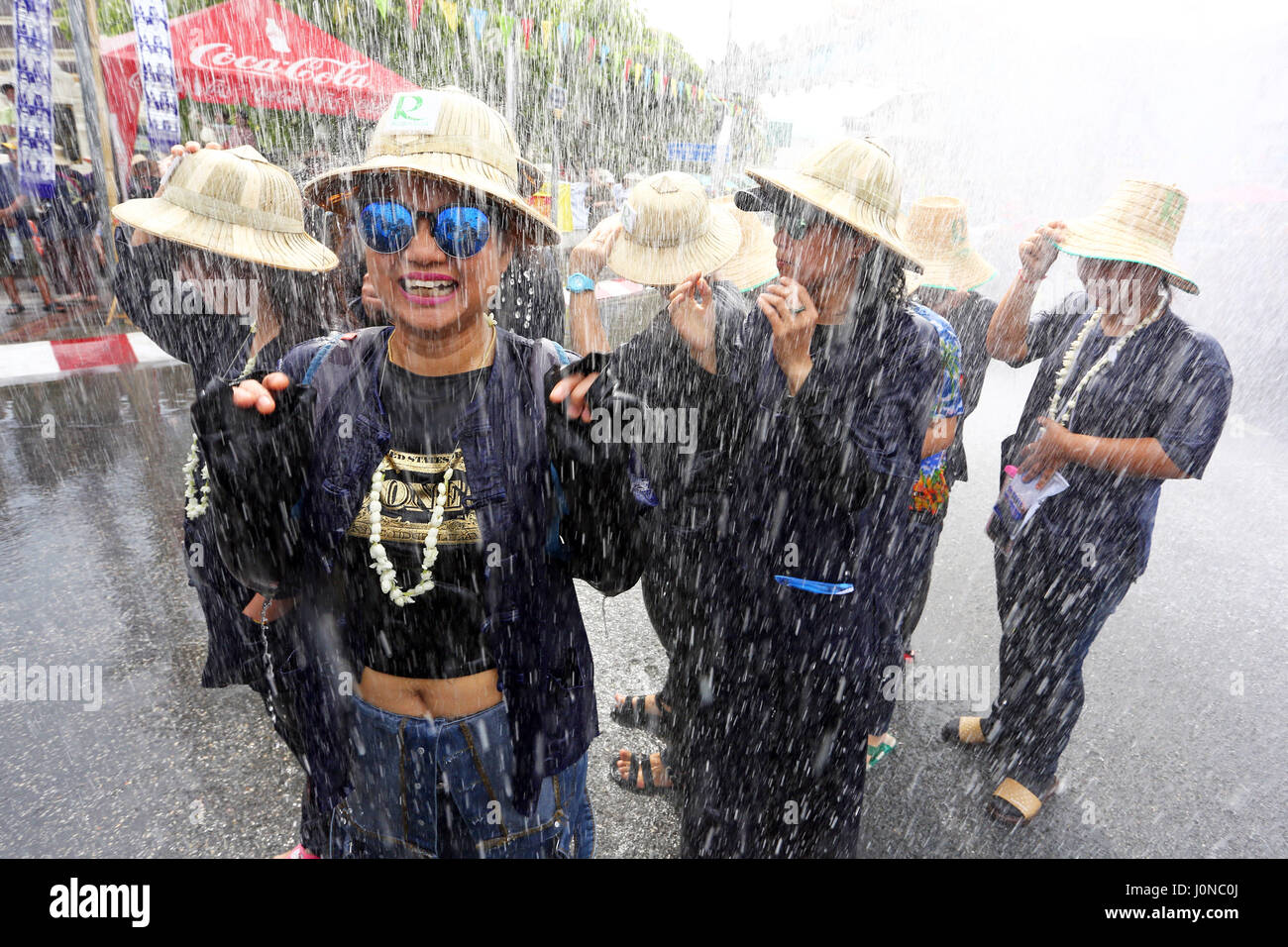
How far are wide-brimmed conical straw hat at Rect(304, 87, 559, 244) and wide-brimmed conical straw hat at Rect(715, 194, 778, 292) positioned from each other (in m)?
2.10

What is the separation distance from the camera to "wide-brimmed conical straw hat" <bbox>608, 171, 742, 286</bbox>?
3154mm

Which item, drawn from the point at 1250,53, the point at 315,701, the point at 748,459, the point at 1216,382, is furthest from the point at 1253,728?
the point at 1250,53

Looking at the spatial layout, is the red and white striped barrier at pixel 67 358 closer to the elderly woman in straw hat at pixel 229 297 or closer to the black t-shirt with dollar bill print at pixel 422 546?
the elderly woman in straw hat at pixel 229 297

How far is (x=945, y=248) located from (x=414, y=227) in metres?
3.31

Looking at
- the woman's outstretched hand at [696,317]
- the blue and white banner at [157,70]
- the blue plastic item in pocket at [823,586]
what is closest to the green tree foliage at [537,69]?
the blue and white banner at [157,70]

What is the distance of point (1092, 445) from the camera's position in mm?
2930

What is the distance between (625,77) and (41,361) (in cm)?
1703

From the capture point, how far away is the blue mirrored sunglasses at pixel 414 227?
164 cm

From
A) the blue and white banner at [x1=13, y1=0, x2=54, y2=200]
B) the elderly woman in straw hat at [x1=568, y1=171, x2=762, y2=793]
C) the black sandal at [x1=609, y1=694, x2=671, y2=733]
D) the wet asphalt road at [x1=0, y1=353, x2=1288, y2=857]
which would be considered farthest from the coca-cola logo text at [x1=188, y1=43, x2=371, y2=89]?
the black sandal at [x1=609, y1=694, x2=671, y2=733]

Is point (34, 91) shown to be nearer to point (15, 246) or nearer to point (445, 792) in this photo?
point (15, 246)

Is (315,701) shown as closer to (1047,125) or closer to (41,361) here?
(41,361)

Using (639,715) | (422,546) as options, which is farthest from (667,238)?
(639,715)

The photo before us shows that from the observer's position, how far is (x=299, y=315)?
272 centimetres

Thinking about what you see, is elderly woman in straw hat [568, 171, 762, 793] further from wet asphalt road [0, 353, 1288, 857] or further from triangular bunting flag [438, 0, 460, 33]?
triangular bunting flag [438, 0, 460, 33]
